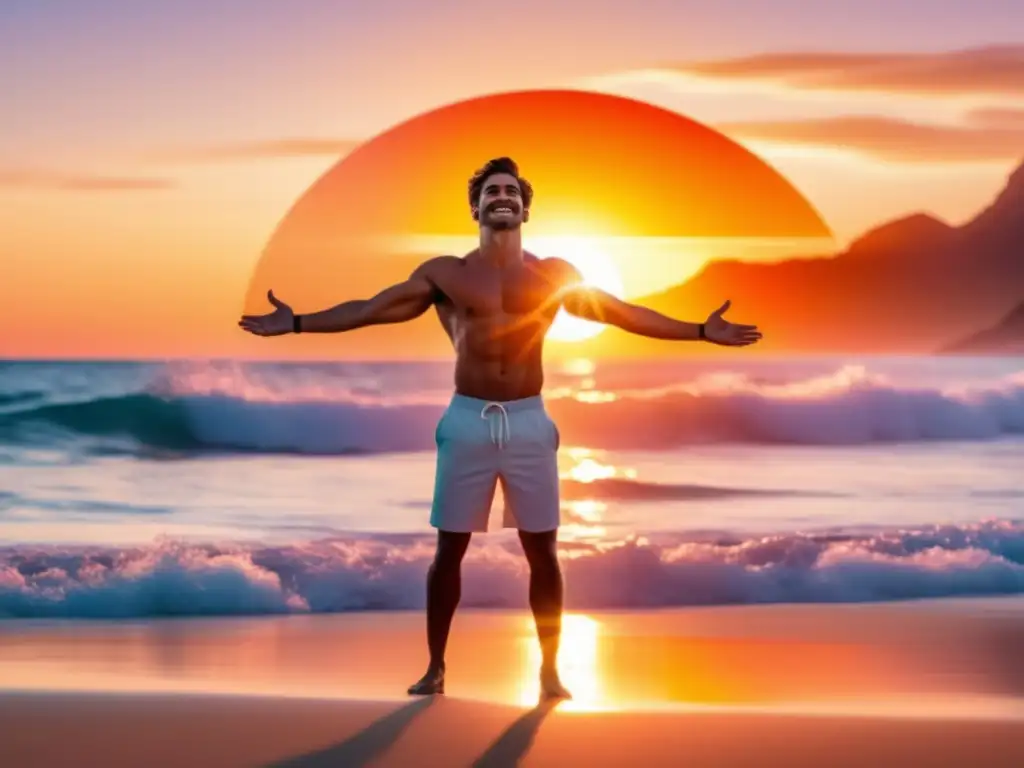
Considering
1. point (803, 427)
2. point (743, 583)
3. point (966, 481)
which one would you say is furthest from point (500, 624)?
point (803, 427)

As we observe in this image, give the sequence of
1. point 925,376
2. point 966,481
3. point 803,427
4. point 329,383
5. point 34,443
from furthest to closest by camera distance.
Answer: point 329,383, point 925,376, point 803,427, point 34,443, point 966,481

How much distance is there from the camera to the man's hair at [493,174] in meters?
6.54

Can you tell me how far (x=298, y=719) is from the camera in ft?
20.4

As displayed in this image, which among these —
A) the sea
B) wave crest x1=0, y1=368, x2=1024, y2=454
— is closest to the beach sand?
the sea

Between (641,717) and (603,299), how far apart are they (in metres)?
1.58

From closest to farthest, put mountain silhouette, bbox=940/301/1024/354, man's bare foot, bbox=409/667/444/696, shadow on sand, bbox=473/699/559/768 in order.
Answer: shadow on sand, bbox=473/699/559/768
man's bare foot, bbox=409/667/444/696
mountain silhouette, bbox=940/301/1024/354

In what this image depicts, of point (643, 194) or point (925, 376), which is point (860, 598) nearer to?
point (643, 194)

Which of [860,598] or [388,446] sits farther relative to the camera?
[388,446]

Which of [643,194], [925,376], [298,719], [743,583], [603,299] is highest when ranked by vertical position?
[643,194]

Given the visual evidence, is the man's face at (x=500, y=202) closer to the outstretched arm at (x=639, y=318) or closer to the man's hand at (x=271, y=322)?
the outstretched arm at (x=639, y=318)

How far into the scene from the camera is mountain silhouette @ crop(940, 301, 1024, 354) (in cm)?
3391

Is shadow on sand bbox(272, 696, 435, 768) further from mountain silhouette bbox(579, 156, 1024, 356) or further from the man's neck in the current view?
mountain silhouette bbox(579, 156, 1024, 356)

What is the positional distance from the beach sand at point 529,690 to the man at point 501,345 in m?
0.69

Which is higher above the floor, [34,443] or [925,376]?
[925,376]
